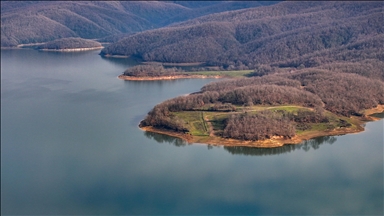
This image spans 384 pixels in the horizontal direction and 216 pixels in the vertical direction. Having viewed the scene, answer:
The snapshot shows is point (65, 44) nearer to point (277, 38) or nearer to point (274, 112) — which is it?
point (277, 38)

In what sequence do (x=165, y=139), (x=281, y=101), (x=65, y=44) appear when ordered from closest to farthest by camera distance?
1. (x=165, y=139)
2. (x=281, y=101)
3. (x=65, y=44)

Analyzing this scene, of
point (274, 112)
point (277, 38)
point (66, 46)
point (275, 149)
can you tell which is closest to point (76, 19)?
point (66, 46)

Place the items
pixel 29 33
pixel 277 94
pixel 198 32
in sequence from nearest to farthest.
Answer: pixel 277 94 < pixel 198 32 < pixel 29 33

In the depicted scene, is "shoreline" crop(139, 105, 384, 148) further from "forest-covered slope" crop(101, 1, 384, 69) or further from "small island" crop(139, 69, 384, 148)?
"forest-covered slope" crop(101, 1, 384, 69)

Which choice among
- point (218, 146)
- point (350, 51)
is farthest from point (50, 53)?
point (218, 146)

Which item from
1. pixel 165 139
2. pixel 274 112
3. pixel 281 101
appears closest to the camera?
pixel 165 139

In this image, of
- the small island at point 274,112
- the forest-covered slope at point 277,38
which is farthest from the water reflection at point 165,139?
the forest-covered slope at point 277,38

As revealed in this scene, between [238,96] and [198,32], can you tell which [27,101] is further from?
[198,32]
